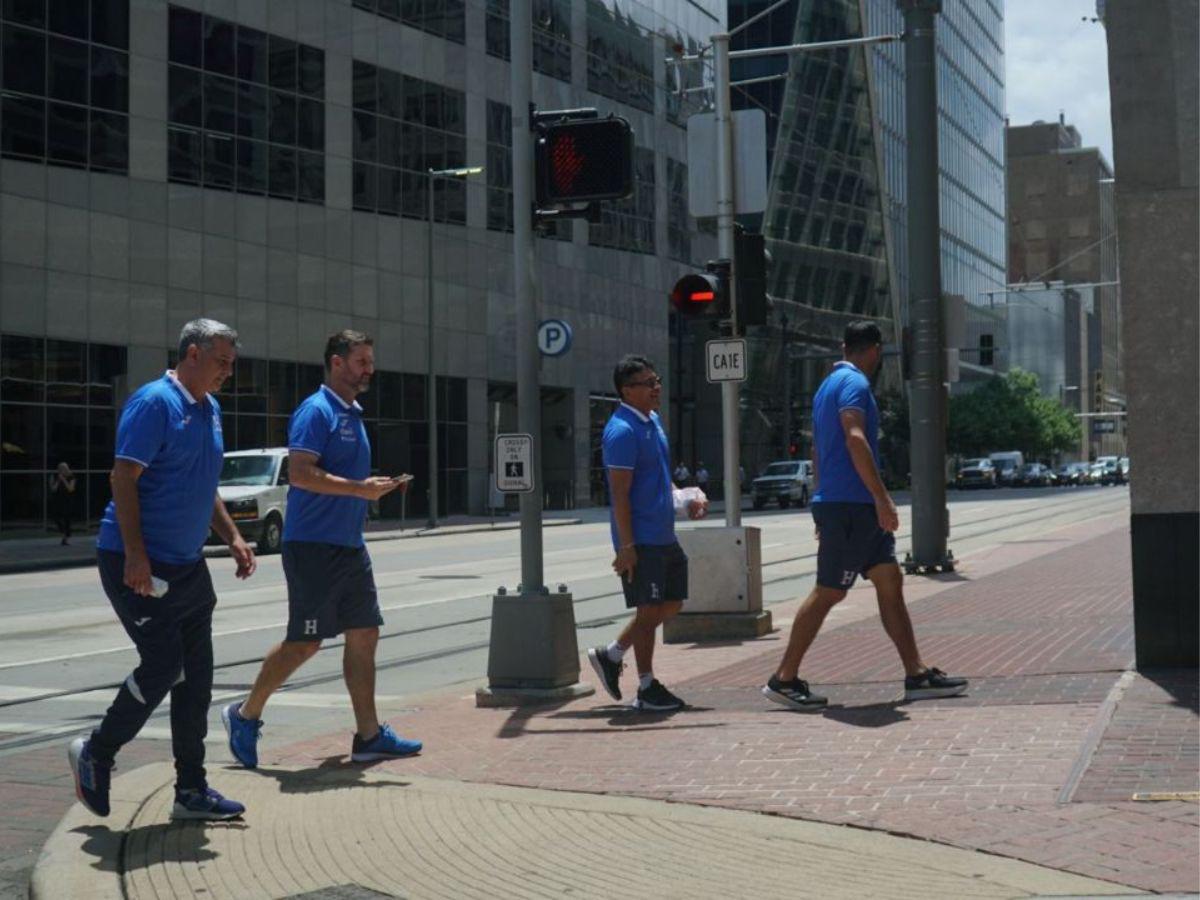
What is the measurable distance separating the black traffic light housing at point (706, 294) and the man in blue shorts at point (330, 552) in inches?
194

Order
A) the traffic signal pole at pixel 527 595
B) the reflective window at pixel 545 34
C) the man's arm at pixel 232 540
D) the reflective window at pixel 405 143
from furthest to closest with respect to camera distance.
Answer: the reflective window at pixel 545 34, the reflective window at pixel 405 143, the traffic signal pole at pixel 527 595, the man's arm at pixel 232 540

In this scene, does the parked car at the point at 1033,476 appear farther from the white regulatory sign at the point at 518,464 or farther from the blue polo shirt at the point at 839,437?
the blue polo shirt at the point at 839,437

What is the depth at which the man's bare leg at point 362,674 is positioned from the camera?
23.8 feet

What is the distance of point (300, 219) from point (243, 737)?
36.2m

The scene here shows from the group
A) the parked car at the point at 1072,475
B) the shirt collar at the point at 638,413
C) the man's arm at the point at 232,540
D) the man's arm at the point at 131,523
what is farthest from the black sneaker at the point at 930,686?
the parked car at the point at 1072,475

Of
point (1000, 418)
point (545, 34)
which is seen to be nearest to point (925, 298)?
point (545, 34)

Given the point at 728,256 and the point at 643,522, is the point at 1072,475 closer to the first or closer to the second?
the point at 728,256

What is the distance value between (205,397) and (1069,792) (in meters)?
3.45

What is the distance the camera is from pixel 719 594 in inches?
490

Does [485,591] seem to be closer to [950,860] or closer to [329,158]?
[950,860]

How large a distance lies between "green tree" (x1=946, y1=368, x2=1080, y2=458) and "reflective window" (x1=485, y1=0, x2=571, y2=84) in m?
54.3

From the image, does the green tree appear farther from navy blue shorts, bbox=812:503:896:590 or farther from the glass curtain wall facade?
navy blue shorts, bbox=812:503:896:590

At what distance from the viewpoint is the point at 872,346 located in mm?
8648

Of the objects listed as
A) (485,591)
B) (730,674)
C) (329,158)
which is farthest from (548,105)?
(730,674)
